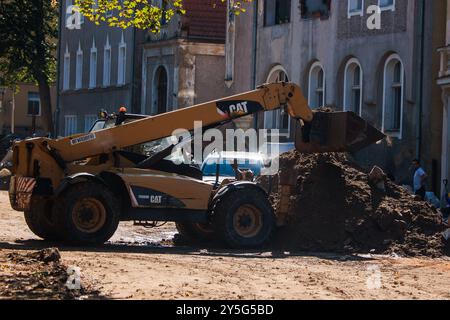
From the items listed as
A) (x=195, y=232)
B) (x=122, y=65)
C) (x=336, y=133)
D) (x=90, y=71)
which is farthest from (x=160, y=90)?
(x=336, y=133)

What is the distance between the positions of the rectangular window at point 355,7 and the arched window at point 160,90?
14.5m

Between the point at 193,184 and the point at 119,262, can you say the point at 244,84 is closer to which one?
the point at 193,184

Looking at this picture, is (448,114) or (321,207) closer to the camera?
(321,207)

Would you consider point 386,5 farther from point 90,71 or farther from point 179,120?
point 90,71

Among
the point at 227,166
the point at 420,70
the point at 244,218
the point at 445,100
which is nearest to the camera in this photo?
the point at 244,218

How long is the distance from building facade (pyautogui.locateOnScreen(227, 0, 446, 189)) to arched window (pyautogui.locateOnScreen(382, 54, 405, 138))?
3 centimetres

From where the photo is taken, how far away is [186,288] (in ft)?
45.3

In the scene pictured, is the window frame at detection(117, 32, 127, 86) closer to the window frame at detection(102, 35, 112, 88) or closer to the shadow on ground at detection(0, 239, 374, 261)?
the window frame at detection(102, 35, 112, 88)

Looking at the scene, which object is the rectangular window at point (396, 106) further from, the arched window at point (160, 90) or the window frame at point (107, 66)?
the window frame at point (107, 66)

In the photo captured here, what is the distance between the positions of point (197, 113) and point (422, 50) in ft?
33.9

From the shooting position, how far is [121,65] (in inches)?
2007

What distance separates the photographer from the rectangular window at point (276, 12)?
3728 cm

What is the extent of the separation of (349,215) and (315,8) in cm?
1485

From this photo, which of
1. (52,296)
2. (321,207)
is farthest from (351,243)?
(52,296)
